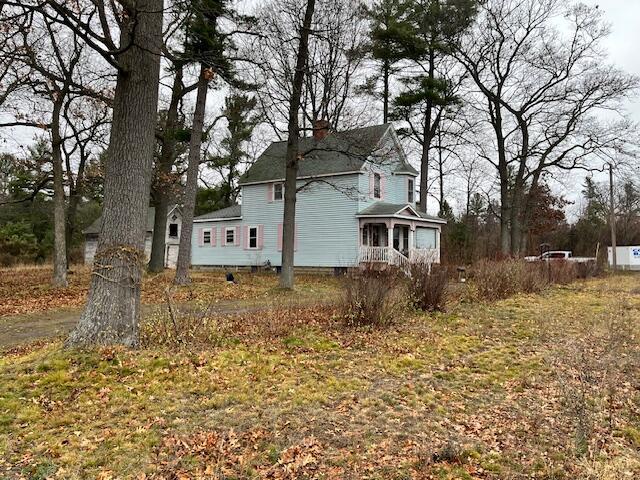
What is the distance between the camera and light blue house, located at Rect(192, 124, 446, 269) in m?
23.1

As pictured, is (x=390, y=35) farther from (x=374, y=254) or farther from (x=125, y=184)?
(x=125, y=184)

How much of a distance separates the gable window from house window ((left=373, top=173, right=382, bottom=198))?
97.3 inches

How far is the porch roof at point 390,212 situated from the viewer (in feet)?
73.6

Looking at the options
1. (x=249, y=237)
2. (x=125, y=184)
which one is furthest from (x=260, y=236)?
(x=125, y=184)

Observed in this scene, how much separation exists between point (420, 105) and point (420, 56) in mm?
2808

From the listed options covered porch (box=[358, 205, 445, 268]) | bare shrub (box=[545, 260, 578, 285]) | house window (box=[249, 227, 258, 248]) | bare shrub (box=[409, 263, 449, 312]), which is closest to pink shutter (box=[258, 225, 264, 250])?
house window (box=[249, 227, 258, 248])

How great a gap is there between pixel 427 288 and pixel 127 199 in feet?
20.9

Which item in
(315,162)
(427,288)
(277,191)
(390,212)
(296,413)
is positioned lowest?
(296,413)

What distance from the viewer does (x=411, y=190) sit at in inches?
1055

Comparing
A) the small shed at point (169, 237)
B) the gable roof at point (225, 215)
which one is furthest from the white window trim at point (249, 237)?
the small shed at point (169, 237)

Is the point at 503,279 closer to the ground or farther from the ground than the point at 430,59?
closer to the ground

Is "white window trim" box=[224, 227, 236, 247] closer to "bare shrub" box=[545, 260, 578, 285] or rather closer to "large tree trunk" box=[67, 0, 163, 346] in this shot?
"bare shrub" box=[545, 260, 578, 285]

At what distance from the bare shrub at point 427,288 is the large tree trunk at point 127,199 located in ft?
19.4

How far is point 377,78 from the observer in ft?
94.2
